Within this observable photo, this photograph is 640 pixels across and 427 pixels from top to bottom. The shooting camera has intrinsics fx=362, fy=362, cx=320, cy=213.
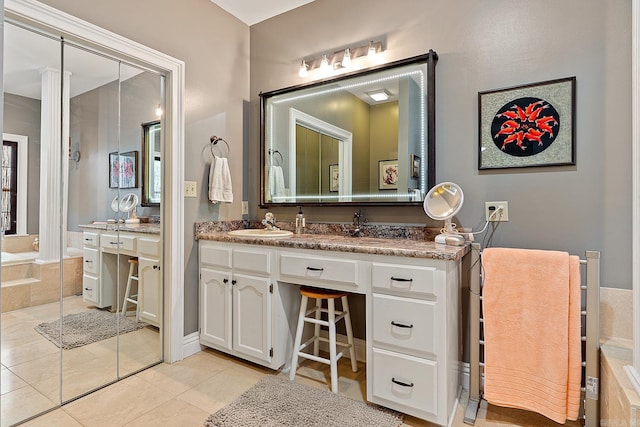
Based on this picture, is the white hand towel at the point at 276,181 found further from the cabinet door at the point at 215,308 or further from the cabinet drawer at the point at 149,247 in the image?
the cabinet drawer at the point at 149,247

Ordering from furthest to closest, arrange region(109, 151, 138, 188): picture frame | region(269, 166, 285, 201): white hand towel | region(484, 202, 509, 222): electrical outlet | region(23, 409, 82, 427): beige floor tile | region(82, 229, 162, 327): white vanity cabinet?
region(269, 166, 285, 201): white hand towel
region(109, 151, 138, 188): picture frame
region(82, 229, 162, 327): white vanity cabinet
region(484, 202, 509, 222): electrical outlet
region(23, 409, 82, 427): beige floor tile

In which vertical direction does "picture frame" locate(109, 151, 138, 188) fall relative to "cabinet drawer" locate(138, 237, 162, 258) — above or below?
above

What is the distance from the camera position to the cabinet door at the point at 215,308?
2.41 meters

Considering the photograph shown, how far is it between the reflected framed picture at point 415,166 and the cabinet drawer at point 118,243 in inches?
72.8

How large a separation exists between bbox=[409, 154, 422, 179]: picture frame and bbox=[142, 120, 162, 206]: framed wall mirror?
1.66m

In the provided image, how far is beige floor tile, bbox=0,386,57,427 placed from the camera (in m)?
1.81

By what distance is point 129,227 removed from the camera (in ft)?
7.71

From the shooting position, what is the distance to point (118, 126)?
2.28 metres

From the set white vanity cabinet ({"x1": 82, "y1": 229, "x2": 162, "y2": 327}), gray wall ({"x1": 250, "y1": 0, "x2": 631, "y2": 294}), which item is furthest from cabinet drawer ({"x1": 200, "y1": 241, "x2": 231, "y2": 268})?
gray wall ({"x1": 250, "y1": 0, "x2": 631, "y2": 294})

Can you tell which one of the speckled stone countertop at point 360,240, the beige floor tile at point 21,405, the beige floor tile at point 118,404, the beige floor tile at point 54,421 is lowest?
the beige floor tile at point 54,421

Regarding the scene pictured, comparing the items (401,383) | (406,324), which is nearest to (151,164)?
(406,324)

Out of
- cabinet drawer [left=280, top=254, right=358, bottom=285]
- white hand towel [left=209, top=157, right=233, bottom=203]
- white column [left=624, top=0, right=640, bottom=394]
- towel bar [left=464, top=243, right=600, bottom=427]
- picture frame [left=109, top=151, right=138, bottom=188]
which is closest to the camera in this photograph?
white column [left=624, top=0, right=640, bottom=394]

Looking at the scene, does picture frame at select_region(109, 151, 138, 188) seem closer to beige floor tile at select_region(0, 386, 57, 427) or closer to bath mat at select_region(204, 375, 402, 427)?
beige floor tile at select_region(0, 386, 57, 427)

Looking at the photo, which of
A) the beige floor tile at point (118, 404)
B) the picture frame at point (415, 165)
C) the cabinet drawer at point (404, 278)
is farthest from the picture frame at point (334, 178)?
the beige floor tile at point (118, 404)
